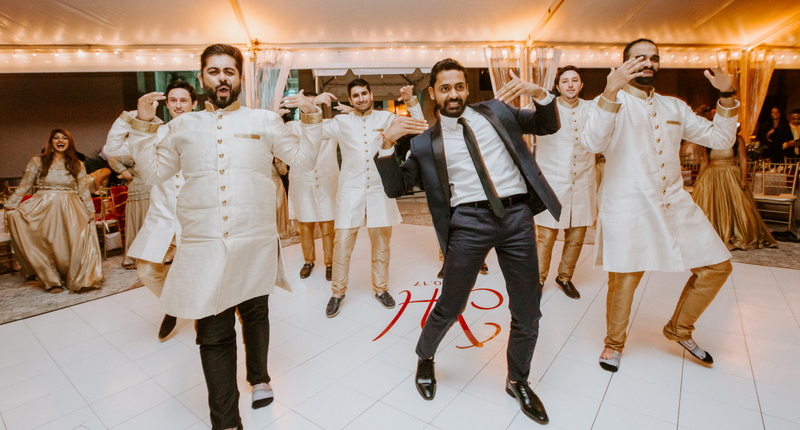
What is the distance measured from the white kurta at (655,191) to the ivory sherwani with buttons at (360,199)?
5.70 ft

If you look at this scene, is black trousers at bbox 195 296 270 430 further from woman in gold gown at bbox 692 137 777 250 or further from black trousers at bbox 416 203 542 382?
woman in gold gown at bbox 692 137 777 250

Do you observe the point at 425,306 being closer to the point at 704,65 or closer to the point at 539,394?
the point at 539,394

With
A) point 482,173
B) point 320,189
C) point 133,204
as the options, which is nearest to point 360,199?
point 320,189

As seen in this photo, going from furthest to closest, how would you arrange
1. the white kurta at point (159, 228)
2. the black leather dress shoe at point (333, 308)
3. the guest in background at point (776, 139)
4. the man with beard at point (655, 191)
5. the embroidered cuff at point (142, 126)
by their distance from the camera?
1. the guest in background at point (776, 139)
2. the black leather dress shoe at point (333, 308)
3. the white kurta at point (159, 228)
4. the man with beard at point (655, 191)
5. the embroidered cuff at point (142, 126)

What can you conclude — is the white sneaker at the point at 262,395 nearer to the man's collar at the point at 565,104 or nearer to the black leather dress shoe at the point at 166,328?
the black leather dress shoe at the point at 166,328

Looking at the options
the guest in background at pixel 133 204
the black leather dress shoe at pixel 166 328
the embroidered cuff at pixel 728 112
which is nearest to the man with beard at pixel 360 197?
the black leather dress shoe at pixel 166 328

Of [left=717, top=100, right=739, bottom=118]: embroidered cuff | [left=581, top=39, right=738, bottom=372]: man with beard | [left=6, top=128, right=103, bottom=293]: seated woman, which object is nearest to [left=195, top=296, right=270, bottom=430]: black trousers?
[left=581, top=39, right=738, bottom=372]: man with beard

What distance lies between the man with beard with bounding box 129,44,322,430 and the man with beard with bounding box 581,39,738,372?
5.66 feet

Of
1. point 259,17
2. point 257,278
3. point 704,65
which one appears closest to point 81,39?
point 259,17

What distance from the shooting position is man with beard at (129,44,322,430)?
180cm

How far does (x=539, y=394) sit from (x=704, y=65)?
827 centimetres

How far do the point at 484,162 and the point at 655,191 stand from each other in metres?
1.06

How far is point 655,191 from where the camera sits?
2201 mm

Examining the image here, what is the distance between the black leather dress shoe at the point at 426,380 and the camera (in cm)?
211
